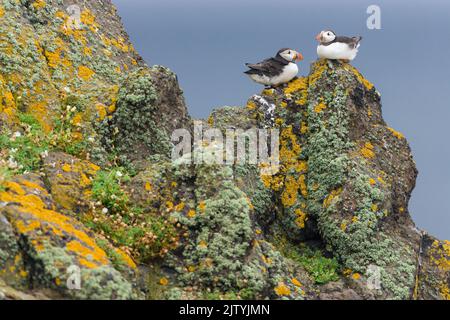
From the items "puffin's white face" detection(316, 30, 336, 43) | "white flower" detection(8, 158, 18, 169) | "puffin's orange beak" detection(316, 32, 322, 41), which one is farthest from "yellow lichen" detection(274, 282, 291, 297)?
"puffin's orange beak" detection(316, 32, 322, 41)

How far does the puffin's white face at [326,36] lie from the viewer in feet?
51.1

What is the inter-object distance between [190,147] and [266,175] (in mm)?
1776

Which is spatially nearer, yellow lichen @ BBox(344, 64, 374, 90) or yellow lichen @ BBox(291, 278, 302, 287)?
yellow lichen @ BBox(291, 278, 302, 287)

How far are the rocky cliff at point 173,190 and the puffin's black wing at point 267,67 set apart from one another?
49cm

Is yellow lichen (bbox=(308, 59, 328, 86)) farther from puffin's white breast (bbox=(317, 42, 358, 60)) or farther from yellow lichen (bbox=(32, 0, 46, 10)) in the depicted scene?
yellow lichen (bbox=(32, 0, 46, 10))

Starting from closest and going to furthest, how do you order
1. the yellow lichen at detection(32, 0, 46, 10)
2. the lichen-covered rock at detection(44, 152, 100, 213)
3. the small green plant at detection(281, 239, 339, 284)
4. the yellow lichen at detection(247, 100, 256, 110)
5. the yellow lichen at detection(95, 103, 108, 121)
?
the lichen-covered rock at detection(44, 152, 100, 213) < the small green plant at detection(281, 239, 339, 284) < the yellow lichen at detection(95, 103, 108, 121) < the yellow lichen at detection(247, 100, 256, 110) < the yellow lichen at detection(32, 0, 46, 10)

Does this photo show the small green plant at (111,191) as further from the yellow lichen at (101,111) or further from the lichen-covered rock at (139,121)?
the yellow lichen at (101,111)

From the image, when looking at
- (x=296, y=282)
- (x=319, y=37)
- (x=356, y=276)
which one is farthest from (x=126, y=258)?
(x=319, y=37)

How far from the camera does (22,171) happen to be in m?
11.3

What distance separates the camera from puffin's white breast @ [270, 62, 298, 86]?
50.6ft

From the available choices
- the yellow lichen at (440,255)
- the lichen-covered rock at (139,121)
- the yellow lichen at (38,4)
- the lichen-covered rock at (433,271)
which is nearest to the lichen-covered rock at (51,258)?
the lichen-covered rock at (139,121)

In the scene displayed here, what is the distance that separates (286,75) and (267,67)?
1.70 ft

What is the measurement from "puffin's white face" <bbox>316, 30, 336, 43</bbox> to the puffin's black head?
0.64 meters

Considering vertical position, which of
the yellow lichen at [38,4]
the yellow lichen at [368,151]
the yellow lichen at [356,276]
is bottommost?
the yellow lichen at [356,276]
